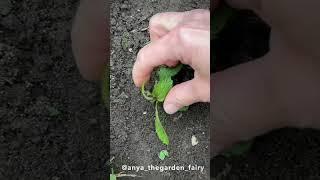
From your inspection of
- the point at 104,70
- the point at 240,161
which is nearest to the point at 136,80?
the point at 104,70

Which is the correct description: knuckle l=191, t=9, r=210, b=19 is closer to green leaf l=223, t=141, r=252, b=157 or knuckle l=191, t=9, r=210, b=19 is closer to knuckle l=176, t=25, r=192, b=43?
knuckle l=176, t=25, r=192, b=43

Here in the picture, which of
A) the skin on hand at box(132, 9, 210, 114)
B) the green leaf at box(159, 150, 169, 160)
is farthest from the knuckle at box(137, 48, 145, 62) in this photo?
the green leaf at box(159, 150, 169, 160)

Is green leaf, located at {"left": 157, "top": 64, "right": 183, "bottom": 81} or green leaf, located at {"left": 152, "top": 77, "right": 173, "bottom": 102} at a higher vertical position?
green leaf, located at {"left": 157, "top": 64, "right": 183, "bottom": 81}

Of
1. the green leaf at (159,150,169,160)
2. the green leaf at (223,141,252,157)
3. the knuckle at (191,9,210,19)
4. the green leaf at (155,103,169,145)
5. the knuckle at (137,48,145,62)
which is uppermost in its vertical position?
the knuckle at (191,9,210,19)

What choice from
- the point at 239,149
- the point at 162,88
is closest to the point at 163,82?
the point at 162,88

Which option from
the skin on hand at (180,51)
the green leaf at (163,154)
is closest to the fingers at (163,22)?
the skin on hand at (180,51)
